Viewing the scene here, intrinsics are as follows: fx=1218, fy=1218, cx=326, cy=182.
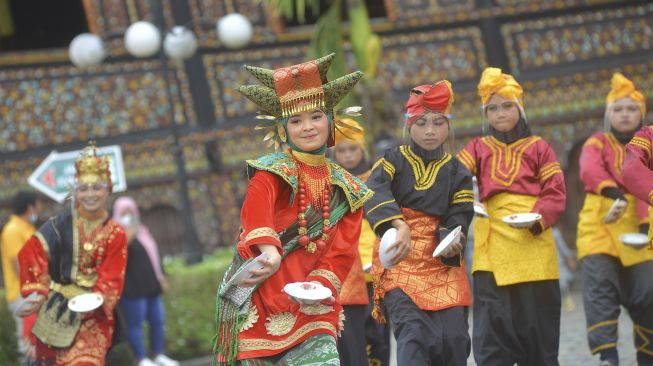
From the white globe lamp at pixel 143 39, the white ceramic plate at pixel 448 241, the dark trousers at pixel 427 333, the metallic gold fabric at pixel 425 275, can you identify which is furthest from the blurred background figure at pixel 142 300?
the white ceramic plate at pixel 448 241

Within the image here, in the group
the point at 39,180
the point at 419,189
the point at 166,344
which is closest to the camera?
the point at 419,189

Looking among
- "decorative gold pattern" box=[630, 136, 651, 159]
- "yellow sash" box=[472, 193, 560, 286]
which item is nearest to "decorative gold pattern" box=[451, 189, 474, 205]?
"yellow sash" box=[472, 193, 560, 286]

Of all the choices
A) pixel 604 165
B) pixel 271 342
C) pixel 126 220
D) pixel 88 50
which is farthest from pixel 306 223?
pixel 88 50

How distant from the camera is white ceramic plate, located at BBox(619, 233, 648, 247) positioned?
8633 millimetres

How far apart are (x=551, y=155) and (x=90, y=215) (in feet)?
10.1

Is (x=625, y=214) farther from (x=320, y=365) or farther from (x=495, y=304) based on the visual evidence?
(x=320, y=365)

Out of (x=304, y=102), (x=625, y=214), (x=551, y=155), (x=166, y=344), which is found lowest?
(x=166, y=344)

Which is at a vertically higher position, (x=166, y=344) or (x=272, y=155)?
(x=272, y=155)

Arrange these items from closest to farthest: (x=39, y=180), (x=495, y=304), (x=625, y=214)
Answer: (x=495, y=304)
(x=625, y=214)
(x=39, y=180)

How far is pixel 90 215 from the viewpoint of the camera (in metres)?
8.20

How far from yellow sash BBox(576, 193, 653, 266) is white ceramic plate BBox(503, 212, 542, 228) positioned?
64.2 inches

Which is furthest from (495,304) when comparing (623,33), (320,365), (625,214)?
(623,33)

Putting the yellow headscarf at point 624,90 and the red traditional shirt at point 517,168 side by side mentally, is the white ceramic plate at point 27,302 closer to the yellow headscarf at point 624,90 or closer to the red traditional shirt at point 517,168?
the red traditional shirt at point 517,168

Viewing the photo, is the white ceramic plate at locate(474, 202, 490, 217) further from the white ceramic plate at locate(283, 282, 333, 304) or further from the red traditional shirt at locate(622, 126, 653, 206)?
the white ceramic plate at locate(283, 282, 333, 304)
